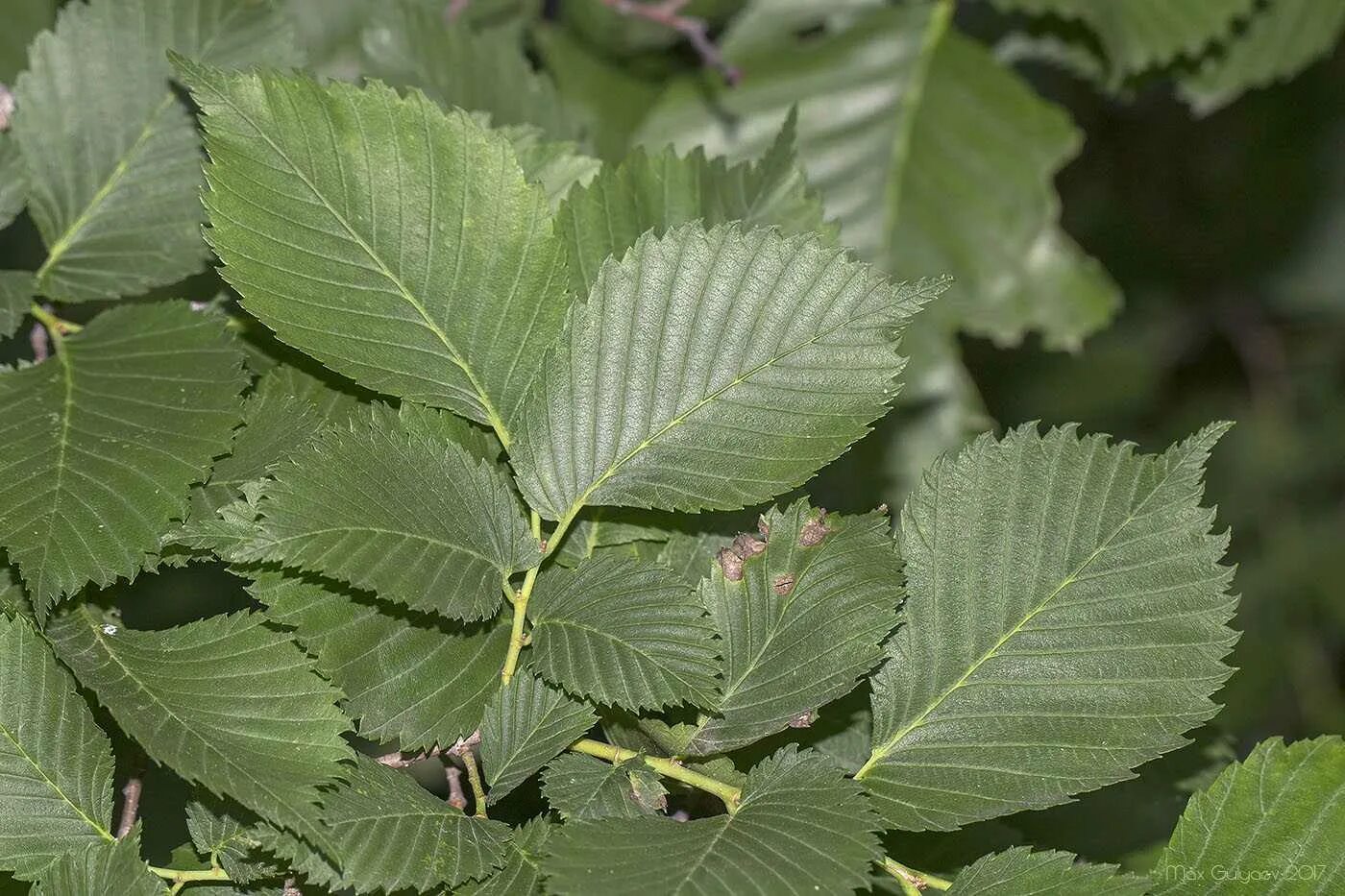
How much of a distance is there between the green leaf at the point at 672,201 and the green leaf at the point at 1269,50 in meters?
0.85

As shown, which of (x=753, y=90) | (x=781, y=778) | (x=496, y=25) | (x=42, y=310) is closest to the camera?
(x=781, y=778)

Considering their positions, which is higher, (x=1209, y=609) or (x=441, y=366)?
(x=441, y=366)

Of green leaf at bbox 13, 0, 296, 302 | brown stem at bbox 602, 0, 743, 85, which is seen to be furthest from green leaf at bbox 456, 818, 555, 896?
brown stem at bbox 602, 0, 743, 85

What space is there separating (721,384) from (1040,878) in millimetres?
266

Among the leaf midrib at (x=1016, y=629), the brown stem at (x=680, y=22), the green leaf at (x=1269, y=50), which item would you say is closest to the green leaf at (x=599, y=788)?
the leaf midrib at (x=1016, y=629)

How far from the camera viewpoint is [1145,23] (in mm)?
1351

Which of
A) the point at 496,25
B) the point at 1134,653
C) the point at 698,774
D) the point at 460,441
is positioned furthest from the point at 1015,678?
the point at 496,25

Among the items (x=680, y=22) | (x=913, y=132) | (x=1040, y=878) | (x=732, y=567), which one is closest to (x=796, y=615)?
(x=732, y=567)

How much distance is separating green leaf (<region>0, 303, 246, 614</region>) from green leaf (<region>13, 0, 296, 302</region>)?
55mm

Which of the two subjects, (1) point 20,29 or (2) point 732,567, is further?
(1) point 20,29

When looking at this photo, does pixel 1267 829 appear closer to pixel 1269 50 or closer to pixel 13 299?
pixel 13 299

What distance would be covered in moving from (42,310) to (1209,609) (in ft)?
2.11

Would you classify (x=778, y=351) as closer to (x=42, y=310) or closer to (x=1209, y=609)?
(x=1209, y=609)

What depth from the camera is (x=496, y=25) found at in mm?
1308
